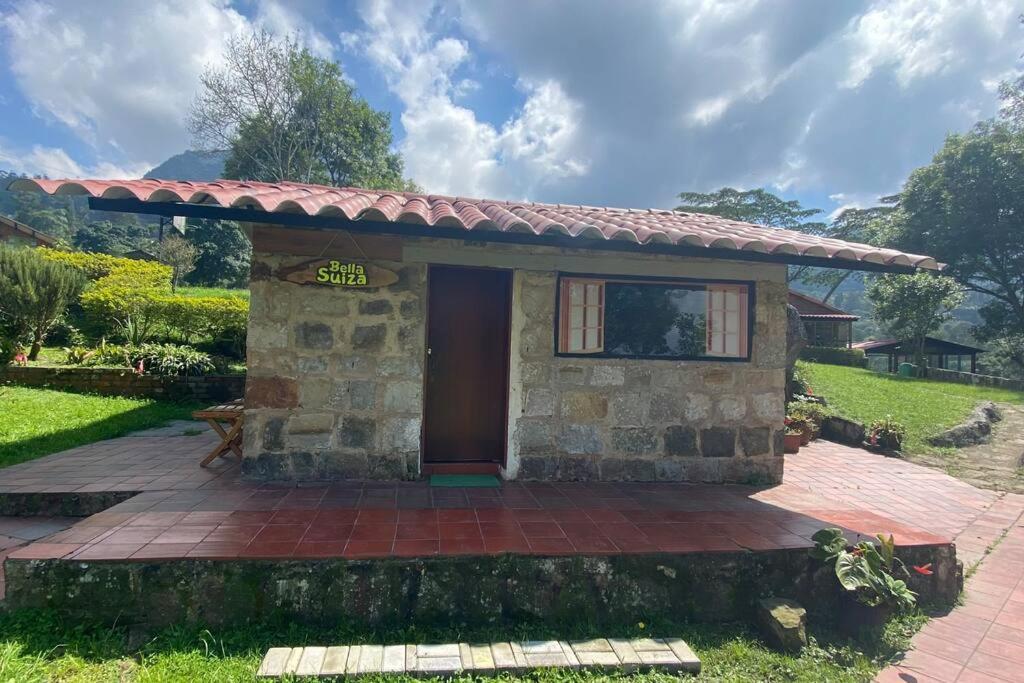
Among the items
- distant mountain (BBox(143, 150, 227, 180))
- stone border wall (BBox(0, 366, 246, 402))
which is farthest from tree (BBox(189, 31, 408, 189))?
distant mountain (BBox(143, 150, 227, 180))

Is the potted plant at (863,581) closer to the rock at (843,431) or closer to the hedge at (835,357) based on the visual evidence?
the rock at (843,431)

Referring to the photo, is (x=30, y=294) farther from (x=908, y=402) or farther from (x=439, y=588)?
(x=908, y=402)

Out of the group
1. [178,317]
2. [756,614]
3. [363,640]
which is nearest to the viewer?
[363,640]

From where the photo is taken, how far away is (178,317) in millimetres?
10094

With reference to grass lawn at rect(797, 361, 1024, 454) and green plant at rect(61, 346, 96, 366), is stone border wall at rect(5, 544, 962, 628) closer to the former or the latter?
grass lawn at rect(797, 361, 1024, 454)

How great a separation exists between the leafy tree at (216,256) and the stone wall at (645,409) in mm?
20734

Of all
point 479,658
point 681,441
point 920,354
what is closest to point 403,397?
point 479,658

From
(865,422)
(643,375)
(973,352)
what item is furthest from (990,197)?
(643,375)

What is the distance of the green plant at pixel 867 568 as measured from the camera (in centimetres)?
298

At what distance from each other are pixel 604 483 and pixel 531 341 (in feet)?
4.85

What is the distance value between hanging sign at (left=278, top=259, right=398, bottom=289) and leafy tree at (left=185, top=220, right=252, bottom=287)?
65.0 ft

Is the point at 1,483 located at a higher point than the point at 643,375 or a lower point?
lower

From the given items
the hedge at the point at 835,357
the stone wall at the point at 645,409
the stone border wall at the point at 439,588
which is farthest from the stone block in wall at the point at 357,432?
the hedge at the point at 835,357

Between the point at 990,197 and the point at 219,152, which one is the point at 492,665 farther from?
the point at 990,197
